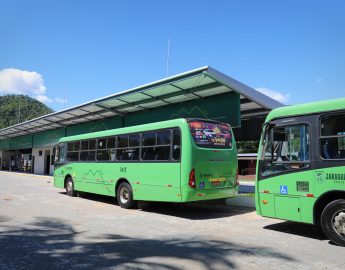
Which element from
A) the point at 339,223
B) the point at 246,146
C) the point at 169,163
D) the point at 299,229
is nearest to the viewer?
the point at 339,223

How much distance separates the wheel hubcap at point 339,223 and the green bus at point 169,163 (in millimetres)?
4176

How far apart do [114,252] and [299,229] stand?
473 centimetres

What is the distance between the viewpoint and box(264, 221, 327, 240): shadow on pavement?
8.22 meters

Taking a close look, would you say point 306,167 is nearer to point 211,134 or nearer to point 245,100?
point 211,134

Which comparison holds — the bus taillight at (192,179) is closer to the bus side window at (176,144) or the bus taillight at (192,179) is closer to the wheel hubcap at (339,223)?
the bus side window at (176,144)

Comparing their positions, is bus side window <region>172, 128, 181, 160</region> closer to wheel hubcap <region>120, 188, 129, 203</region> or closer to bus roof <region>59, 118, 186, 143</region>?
bus roof <region>59, 118, 186, 143</region>

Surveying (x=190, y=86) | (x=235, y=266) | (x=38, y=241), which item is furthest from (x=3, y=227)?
(x=190, y=86)

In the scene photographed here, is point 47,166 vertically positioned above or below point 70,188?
above

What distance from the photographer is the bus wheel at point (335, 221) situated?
7047 millimetres

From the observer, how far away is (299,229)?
8.92 m

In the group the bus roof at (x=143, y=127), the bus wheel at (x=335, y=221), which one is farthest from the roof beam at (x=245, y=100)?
the bus wheel at (x=335, y=221)

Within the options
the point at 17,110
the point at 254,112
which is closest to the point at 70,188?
the point at 254,112

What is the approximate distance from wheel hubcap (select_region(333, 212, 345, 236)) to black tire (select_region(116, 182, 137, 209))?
714 cm

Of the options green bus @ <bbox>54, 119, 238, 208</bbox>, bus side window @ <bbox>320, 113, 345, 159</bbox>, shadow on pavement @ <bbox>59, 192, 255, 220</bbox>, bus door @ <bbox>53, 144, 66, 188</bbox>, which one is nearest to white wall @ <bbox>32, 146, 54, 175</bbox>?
bus door @ <bbox>53, 144, 66, 188</bbox>
